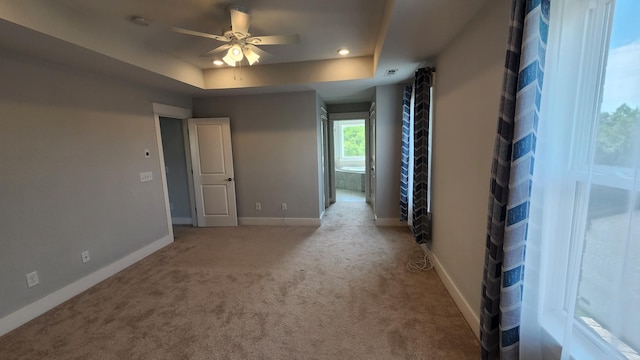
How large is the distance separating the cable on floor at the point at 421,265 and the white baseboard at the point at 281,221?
1945 millimetres

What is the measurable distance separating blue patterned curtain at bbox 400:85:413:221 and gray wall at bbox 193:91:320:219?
142 centimetres

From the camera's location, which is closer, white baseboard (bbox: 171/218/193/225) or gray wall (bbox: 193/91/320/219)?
gray wall (bbox: 193/91/320/219)

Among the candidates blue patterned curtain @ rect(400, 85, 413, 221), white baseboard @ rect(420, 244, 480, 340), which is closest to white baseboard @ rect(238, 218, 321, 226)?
blue patterned curtain @ rect(400, 85, 413, 221)

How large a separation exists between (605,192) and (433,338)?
1514 millimetres

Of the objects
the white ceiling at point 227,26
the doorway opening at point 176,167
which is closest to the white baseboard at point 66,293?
the doorway opening at point 176,167

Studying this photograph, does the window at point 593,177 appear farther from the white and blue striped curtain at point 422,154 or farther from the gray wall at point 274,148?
the gray wall at point 274,148

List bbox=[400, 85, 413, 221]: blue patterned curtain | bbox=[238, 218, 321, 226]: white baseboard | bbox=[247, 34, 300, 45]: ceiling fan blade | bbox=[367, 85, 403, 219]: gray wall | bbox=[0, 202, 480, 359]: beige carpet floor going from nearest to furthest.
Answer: bbox=[0, 202, 480, 359]: beige carpet floor < bbox=[247, 34, 300, 45]: ceiling fan blade < bbox=[400, 85, 413, 221]: blue patterned curtain < bbox=[367, 85, 403, 219]: gray wall < bbox=[238, 218, 321, 226]: white baseboard

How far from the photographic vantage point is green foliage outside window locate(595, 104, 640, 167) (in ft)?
2.78

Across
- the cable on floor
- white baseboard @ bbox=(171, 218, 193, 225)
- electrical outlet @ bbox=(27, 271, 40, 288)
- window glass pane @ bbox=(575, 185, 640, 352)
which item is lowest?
the cable on floor

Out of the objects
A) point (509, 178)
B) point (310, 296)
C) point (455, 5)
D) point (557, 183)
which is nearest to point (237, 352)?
point (310, 296)

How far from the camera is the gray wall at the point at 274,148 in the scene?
4.43m

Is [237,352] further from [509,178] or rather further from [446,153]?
[446,153]

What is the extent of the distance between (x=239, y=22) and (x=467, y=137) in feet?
7.05

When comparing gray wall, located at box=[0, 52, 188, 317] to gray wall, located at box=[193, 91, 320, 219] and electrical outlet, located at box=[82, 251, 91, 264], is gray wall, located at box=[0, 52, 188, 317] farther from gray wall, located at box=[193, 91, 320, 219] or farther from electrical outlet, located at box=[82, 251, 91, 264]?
gray wall, located at box=[193, 91, 320, 219]
